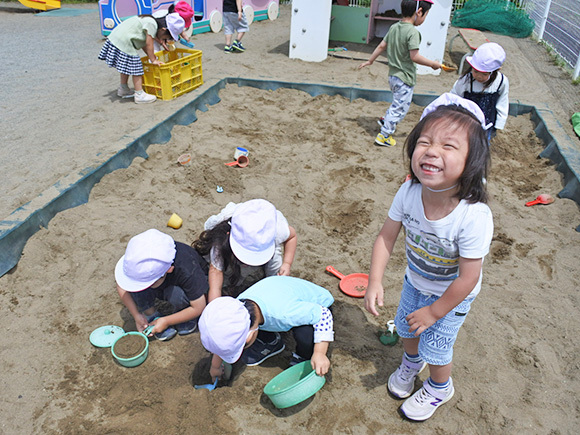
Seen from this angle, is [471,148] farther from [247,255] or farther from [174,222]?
[174,222]

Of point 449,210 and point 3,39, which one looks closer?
point 449,210

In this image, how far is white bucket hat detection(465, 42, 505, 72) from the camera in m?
3.28

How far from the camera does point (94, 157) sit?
12.6ft

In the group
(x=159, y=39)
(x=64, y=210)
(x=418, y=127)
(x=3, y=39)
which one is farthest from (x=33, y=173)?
(x=3, y=39)

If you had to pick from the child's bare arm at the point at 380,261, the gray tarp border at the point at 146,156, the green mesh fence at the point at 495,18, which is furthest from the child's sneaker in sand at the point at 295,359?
the green mesh fence at the point at 495,18

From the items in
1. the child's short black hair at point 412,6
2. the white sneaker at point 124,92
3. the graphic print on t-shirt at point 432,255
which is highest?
the child's short black hair at point 412,6

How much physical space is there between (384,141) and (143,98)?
9.36 feet

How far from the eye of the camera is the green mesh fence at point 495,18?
11109 millimetres

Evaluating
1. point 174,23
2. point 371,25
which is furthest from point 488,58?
point 371,25

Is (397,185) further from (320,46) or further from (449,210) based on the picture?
(320,46)

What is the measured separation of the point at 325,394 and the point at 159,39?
16.0 ft

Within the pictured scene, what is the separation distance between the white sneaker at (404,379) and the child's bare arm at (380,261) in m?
0.46

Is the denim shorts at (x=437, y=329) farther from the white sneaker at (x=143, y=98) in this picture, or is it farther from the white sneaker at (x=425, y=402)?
the white sneaker at (x=143, y=98)

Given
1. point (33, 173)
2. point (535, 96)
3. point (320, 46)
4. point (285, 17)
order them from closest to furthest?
point (33, 173) < point (535, 96) < point (320, 46) < point (285, 17)
